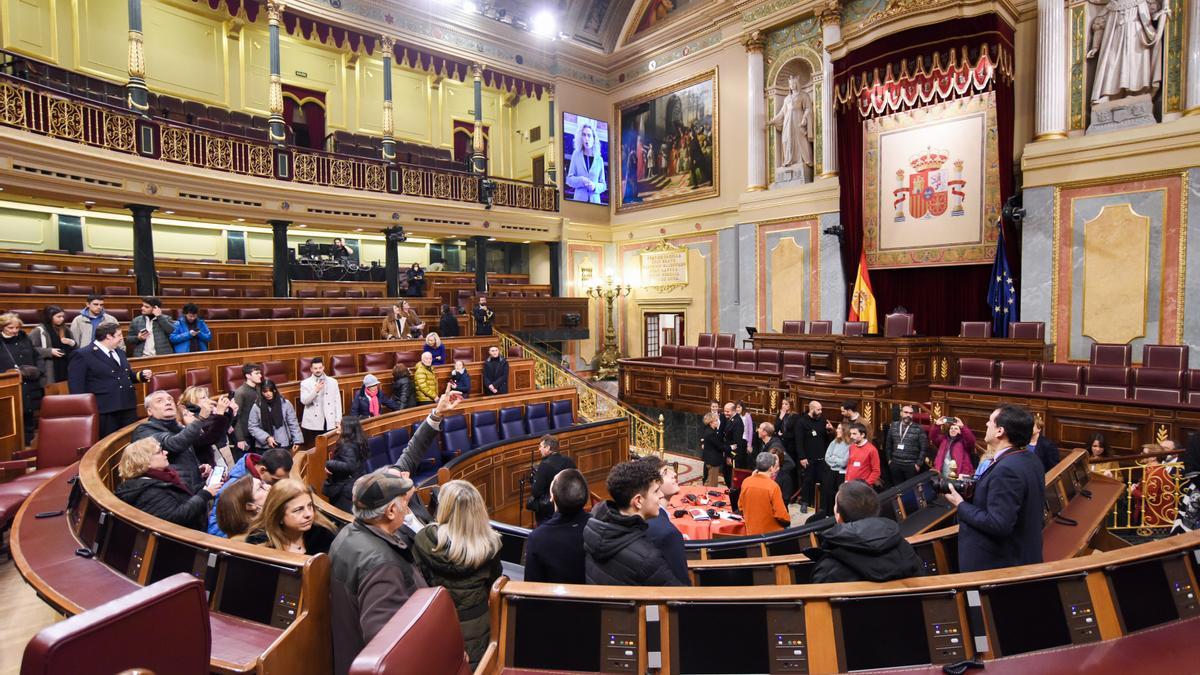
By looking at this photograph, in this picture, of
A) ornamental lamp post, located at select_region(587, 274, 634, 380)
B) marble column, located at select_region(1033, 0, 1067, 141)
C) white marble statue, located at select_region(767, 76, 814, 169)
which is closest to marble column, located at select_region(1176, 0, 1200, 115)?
marble column, located at select_region(1033, 0, 1067, 141)

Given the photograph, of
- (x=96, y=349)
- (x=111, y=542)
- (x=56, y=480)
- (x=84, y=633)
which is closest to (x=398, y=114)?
(x=96, y=349)

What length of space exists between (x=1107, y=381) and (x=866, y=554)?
7.17m

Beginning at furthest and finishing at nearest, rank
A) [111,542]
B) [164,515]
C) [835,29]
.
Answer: [835,29] → [164,515] → [111,542]

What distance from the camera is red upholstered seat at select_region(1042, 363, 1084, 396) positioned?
726cm

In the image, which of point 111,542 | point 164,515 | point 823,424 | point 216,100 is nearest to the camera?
point 111,542

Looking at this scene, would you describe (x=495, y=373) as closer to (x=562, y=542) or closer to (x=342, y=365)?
(x=342, y=365)

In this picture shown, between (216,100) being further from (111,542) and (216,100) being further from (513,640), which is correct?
(513,640)

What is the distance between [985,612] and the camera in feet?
6.02

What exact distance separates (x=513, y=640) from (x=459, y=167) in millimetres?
15312

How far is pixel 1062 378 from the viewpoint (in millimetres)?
7398

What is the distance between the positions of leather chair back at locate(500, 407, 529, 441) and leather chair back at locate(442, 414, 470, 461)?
20.6 inches

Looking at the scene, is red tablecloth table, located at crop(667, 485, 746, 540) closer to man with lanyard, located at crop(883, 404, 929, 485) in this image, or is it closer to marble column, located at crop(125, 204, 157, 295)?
man with lanyard, located at crop(883, 404, 929, 485)

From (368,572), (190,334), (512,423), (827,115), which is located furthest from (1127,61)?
(190,334)

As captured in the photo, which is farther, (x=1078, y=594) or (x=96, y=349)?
(x=96, y=349)
